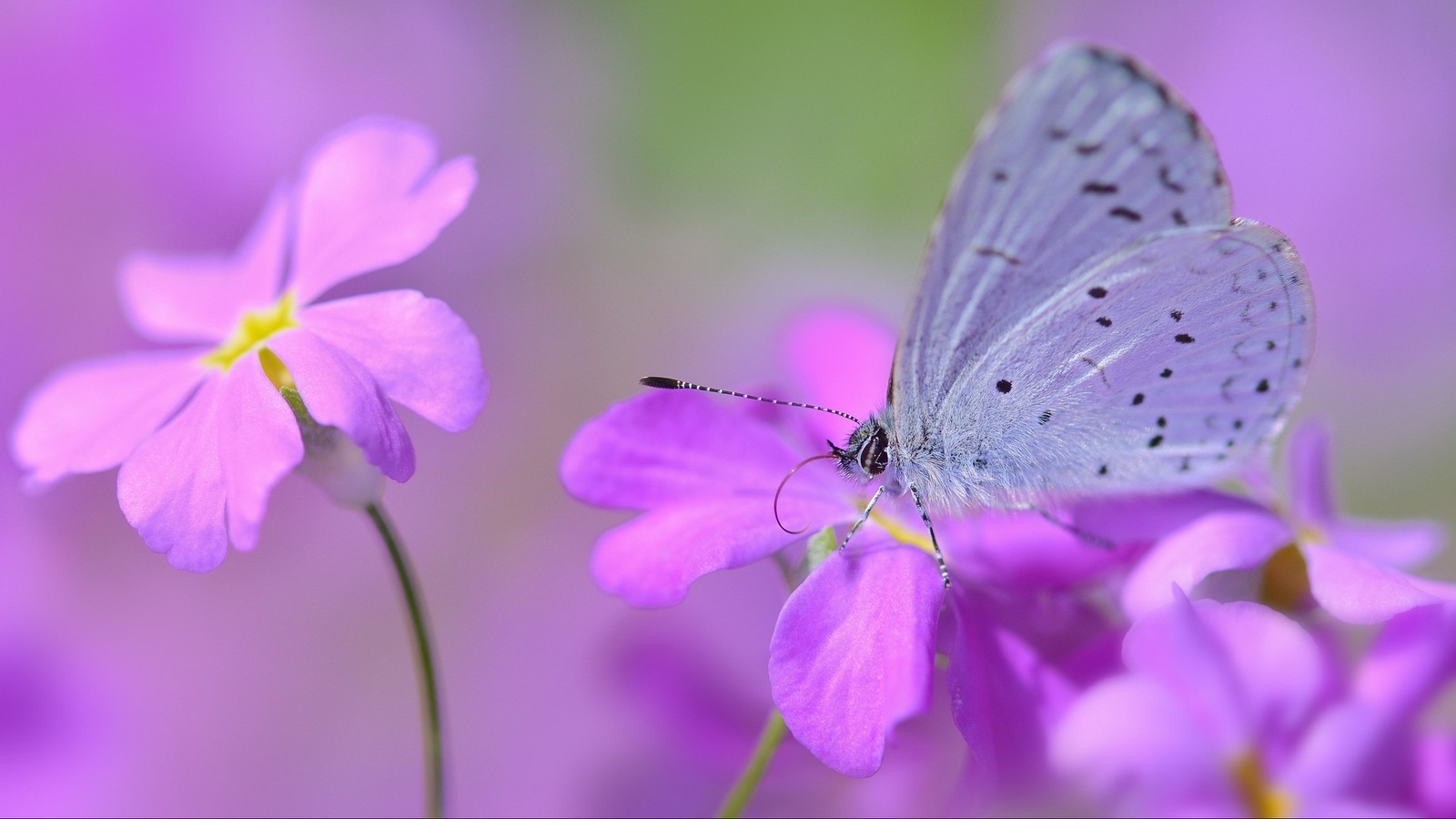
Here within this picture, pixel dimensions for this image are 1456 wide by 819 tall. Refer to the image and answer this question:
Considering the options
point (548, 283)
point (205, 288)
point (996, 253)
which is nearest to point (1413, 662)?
point (996, 253)

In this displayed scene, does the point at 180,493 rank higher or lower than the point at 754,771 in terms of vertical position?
higher

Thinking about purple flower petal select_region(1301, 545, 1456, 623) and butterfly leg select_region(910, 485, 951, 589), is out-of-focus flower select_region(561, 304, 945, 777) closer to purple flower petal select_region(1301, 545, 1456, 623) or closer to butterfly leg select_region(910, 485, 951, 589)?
butterfly leg select_region(910, 485, 951, 589)

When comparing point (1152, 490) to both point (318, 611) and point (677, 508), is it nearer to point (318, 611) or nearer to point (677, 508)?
point (677, 508)

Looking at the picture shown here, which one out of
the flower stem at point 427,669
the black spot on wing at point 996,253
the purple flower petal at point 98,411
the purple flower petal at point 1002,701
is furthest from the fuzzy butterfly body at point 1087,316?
the purple flower petal at point 98,411

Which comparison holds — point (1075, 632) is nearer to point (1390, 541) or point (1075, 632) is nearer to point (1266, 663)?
point (1266, 663)

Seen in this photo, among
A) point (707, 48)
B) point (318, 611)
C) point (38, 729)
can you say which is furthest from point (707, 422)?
point (707, 48)

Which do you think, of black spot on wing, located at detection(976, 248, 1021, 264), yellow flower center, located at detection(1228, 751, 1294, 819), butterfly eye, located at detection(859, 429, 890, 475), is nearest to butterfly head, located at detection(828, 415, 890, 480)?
butterfly eye, located at detection(859, 429, 890, 475)

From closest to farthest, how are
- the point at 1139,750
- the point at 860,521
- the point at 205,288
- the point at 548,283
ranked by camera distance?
the point at 1139,750
the point at 860,521
the point at 205,288
the point at 548,283
